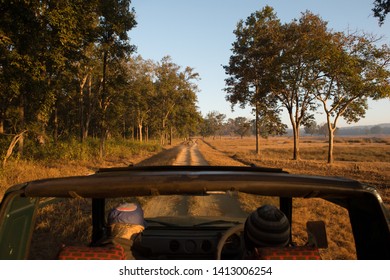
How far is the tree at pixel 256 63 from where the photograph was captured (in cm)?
2895

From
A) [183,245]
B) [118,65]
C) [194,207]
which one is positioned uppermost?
[118,65]

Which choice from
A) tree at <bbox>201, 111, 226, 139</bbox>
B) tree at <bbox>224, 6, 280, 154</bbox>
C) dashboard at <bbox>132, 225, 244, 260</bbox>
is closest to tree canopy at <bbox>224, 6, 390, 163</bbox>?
tree at <bbox>224, 6, 280, 154</bbox>

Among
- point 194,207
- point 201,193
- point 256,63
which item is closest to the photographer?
point 201,193

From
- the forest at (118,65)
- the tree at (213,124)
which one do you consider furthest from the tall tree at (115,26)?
the tree at (213,124)

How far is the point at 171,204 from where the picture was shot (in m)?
9.92

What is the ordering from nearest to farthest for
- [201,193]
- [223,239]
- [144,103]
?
[201,193] → [223,239] → [144,103]

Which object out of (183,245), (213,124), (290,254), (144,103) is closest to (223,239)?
(290,254)

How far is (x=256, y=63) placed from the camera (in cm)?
3123

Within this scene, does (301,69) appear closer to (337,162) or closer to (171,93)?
(337,162)

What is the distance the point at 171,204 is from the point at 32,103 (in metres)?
10.6

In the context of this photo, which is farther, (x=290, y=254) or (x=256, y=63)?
(x=256, y=63)

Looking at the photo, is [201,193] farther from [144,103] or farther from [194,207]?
[144,103]

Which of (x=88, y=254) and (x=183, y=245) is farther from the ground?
(x=88, y=254)

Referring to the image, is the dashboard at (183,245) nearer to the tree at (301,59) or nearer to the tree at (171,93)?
the tree at (301,59)
